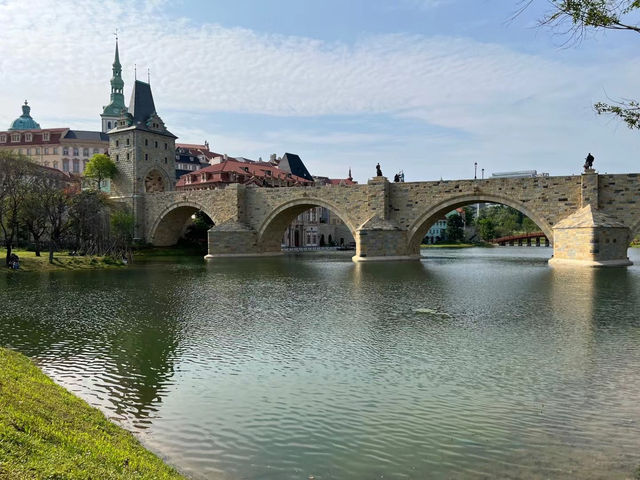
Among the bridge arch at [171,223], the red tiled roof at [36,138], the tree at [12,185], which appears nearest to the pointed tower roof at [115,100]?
the red tiled roof at [36,138]

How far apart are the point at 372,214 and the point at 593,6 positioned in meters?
34.1

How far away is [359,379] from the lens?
28.0ft

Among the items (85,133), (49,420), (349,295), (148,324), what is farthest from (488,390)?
(85,133)

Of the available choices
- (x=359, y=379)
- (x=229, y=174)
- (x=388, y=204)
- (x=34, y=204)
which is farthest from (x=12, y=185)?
(x=229, y=174)

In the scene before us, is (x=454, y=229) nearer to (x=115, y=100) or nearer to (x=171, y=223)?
(x=171, y=223)

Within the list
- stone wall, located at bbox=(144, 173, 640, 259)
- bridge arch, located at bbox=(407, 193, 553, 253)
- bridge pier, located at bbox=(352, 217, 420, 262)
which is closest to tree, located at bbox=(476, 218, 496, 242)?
stone wall, located at bbox=(144, 173, 640, 259)

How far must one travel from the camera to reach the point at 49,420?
520 cm

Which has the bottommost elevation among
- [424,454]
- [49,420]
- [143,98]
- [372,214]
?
[424,454]

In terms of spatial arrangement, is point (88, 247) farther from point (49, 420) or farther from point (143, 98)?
point (49, 420)

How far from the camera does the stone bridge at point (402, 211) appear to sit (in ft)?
107

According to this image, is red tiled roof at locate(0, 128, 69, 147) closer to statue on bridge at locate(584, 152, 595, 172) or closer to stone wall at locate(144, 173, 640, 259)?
stone wall at locate(144, 173, 640, 259)

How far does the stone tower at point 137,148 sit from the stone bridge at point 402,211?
127 centimetres

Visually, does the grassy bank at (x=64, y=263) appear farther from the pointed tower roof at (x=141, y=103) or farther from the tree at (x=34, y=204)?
the pointed tower roof at (x=141, y=103)

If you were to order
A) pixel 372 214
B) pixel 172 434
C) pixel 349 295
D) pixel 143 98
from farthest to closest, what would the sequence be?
pixel 143 98 < pixel 372 214 < pixel 349 295 < pixel 172 434
